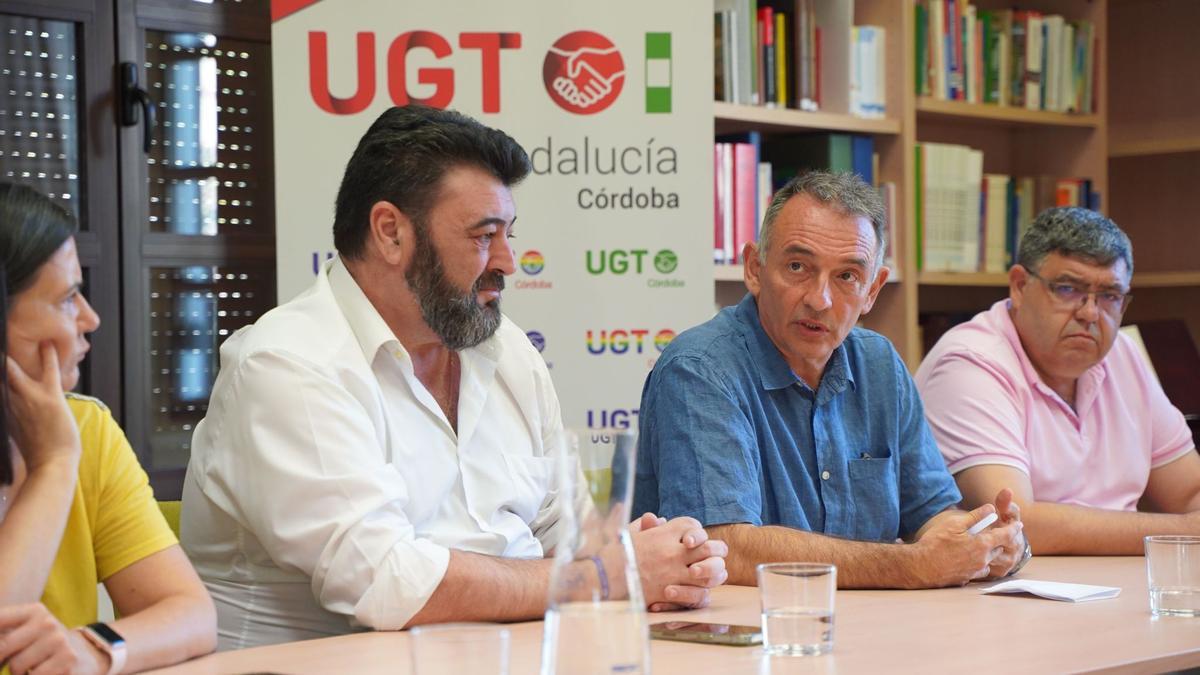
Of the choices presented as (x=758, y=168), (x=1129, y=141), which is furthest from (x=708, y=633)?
(x=1129, y=141)

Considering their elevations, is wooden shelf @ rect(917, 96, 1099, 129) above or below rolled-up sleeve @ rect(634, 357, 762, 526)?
above

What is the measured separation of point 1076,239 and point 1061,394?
1.17 ft

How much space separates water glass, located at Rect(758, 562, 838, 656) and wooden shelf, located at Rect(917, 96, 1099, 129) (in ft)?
9.73

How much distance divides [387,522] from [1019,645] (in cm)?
85

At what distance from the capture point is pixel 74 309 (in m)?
1.80

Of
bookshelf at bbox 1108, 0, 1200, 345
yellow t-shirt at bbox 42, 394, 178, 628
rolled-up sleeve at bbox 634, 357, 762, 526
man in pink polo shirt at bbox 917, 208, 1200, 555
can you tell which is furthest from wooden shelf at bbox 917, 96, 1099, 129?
yellow t-shirt at bbox 42, 394, 178, 628

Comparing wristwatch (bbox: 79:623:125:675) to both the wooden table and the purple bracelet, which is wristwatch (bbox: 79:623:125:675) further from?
the purple bracelet

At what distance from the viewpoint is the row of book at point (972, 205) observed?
14.5 feet

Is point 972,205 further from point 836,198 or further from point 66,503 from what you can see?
point 66,503

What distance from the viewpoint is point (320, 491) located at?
6.41 ft

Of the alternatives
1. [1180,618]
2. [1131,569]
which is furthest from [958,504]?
[1180,618]

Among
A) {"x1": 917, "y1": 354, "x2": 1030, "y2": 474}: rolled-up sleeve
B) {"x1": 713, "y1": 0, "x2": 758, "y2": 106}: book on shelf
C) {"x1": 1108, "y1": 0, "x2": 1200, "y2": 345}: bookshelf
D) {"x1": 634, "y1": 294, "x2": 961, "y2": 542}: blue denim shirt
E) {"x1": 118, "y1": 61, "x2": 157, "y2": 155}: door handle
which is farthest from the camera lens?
{"x1": 1108, "y1": 0, "x2": 1200, "y2": 345}: bookshelf

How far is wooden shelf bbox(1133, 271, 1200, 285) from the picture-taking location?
4.76m

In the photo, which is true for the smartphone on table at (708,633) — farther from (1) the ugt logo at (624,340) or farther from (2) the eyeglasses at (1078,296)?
(1) the ugt logo at (624,340)
